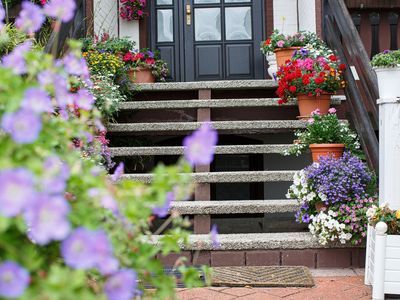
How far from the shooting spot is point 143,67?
6.08 metres

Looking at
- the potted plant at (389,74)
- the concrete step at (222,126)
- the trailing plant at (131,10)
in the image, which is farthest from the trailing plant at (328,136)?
the trailing plant at (131,10)

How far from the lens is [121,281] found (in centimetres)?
96

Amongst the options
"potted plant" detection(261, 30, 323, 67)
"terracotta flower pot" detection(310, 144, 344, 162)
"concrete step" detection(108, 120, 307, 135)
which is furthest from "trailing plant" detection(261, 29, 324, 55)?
"terracotta flower pot" detection(310, 144, 344, 162)

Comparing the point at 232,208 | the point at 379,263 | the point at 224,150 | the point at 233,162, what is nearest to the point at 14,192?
the point at 379,263

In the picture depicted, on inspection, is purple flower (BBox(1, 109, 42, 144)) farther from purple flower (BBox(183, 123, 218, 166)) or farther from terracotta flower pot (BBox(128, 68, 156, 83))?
terracotta flower pot (BBox(128, 68, 156, 83))

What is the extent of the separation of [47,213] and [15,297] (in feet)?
0.40

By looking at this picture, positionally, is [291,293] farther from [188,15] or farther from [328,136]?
[188,15]

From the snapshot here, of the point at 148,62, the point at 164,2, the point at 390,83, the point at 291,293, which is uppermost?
the point at 164,2

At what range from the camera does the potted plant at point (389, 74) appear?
3.25m

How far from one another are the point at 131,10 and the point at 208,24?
92cm

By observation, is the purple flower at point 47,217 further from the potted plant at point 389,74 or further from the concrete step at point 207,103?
the concrete step at point 207,103

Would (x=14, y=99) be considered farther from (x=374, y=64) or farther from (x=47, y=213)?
(x=374, y=64)

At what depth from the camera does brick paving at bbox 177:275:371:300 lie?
10.1 ft

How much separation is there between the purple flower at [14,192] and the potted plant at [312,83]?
4310 millimetres
